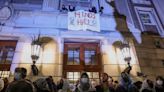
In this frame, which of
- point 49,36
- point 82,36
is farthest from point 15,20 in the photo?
point 82,36

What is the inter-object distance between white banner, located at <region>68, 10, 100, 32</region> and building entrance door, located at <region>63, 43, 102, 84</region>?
51 centimetres

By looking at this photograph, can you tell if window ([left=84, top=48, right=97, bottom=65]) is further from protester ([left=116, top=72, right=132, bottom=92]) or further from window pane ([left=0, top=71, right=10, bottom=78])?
window pane ([left=0, top=71, right=10, bottom=78])

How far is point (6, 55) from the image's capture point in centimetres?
583

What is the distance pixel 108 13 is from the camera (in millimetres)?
6711

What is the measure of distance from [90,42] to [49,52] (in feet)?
4.28

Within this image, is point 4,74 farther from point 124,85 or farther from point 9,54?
point 124,85

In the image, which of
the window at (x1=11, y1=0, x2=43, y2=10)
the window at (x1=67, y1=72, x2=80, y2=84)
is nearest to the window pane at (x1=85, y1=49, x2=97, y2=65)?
the window at (x1=67, y1=72, x2=80, y2=84)

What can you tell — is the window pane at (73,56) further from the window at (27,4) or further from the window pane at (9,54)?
the window at (27,4)

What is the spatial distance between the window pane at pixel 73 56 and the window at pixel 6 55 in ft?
5.20

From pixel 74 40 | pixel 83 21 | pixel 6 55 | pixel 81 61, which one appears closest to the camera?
pixel 6 55

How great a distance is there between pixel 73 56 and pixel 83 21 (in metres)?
1.13

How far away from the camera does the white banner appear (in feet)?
20.8

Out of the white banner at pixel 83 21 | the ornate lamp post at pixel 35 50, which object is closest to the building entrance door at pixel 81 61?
the white banner at pixel 83 21

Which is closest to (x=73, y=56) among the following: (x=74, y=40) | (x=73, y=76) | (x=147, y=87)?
(x=74, y=40)
